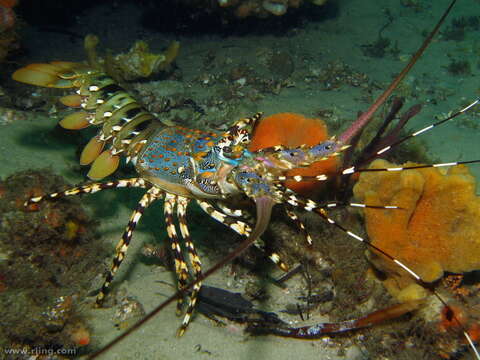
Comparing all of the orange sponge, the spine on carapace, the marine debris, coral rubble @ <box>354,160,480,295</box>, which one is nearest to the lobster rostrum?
the spine on carapace

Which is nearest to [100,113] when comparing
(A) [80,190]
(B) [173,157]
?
(A) [80,190]

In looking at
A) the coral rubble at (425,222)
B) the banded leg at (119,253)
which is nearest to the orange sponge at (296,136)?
the coral rubble at (425,222)

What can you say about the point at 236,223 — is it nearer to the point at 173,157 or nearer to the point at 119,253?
the point at 173,157

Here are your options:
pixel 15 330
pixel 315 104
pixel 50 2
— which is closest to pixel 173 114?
pixel 315 104

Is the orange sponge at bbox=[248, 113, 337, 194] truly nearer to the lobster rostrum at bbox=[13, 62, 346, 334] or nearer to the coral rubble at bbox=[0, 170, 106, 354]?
the lobster rostrum at bbox=[13, 62, 346, 334]

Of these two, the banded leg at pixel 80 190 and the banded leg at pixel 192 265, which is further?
the banded leg at pixel 80 190

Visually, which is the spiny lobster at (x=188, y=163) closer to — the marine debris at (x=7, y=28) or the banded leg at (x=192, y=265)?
the banded leg at (x=192, y=265)

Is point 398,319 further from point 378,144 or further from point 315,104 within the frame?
point 315,104
